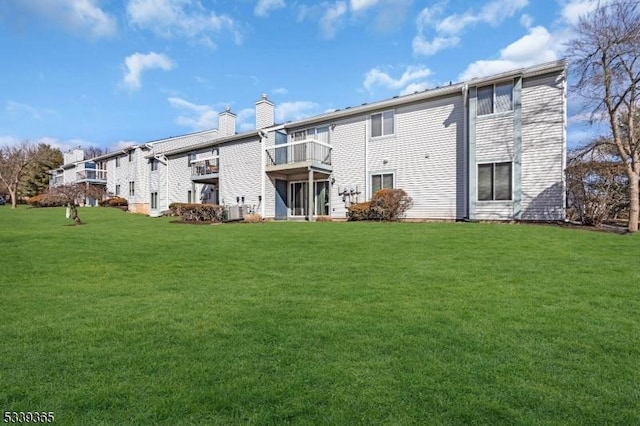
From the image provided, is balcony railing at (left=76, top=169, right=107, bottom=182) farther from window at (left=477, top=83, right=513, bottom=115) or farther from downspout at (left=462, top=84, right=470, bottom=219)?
window at (left=477, top=83, right=513, bottom=115)

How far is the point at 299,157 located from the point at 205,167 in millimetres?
10240

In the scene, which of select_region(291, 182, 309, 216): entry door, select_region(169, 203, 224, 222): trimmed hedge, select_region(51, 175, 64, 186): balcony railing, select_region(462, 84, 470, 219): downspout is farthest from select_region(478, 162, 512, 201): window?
select_region(51, 175, 64, 186): balcony railing

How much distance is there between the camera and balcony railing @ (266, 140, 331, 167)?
19734 millimetres

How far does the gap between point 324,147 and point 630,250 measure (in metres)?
14.7

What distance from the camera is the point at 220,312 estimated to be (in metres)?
4.55

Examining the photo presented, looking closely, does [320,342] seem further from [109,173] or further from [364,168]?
[109,173]

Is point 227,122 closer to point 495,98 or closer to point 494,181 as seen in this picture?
point 495,98

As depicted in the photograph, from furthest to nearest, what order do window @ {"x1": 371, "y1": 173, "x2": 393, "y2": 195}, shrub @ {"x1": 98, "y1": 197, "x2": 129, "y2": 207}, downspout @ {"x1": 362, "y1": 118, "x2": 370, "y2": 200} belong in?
shrub @ {"x1": 98, "y1": 197, "x2": 129, "y2": 207}, downspout @ {"x1": 362, "y1": 118, "x2": 370, "y2": 200}, window @ {"x1": 371, "y1": 173, "x2": 393, "y2": 195}

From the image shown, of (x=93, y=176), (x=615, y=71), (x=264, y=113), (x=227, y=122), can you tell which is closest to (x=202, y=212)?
(x=264, y=113)

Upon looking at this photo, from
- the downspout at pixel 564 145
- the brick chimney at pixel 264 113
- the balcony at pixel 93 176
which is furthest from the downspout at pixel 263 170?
the balcony at pixel 93 176

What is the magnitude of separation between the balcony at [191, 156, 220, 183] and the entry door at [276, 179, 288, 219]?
5.92 m

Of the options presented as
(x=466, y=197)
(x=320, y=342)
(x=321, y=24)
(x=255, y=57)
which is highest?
(x=321, y=24)

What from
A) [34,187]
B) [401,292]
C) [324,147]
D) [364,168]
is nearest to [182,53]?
[324,147]

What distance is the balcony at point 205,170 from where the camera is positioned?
86.7 feet
